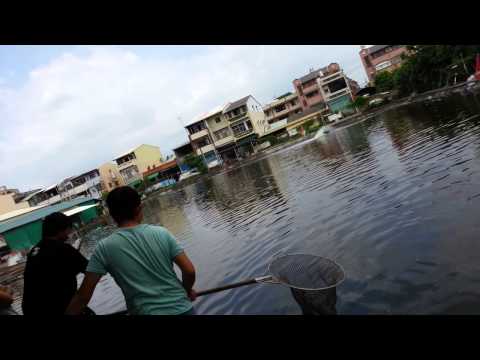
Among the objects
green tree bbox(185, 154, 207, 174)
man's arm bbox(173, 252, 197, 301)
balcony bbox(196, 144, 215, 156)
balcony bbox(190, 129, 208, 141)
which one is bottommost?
man's arm bbox(173, 252, 197, 301)

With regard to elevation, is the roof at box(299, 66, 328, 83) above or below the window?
above

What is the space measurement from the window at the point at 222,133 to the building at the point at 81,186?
1008 inches

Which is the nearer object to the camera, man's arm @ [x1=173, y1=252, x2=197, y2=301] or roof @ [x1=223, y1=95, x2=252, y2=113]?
man's arm @ [x1=173, y1=252, x2=197, y2=301]

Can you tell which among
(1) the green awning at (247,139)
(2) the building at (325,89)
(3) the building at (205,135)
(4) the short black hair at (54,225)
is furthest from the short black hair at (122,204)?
(2) the building at (325,89)

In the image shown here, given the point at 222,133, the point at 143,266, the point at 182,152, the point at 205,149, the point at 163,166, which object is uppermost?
the point at 222,133

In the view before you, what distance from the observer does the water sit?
174 inches

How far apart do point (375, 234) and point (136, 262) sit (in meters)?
5.19

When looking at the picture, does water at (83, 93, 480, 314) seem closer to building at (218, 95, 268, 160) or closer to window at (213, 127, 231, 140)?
building at (218, 95, 268, 160)

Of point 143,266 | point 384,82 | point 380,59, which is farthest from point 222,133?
point 143,266

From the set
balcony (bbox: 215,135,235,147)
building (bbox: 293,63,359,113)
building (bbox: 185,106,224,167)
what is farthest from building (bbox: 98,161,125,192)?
building (bbox: 293,63,359,113)

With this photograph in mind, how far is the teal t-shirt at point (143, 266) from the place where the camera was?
2.49m

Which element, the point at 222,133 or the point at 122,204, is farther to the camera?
the point at 222,133

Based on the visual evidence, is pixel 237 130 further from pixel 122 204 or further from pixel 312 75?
pixel 122 204

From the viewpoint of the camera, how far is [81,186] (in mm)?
69375
